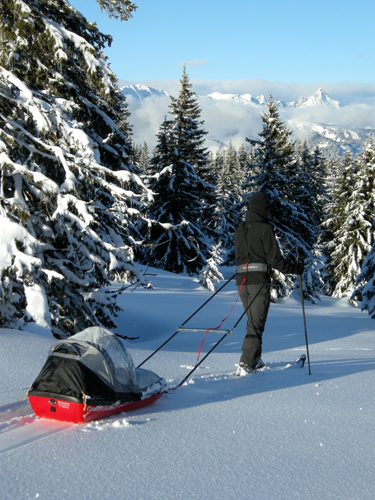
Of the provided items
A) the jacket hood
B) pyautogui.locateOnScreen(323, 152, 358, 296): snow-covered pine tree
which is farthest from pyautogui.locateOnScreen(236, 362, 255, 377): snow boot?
pyautogui.locateOnScreen(323, 152, 358, 296): snow-covered pine tree

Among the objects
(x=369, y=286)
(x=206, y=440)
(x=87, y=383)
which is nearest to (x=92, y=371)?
(x=87, y=383)

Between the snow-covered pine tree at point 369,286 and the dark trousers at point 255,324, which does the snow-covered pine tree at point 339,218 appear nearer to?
the snow-covered pine tree at point 369,286

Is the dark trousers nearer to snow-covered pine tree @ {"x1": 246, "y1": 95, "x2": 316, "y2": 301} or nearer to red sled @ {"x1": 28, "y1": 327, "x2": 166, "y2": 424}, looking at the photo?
red sled @ {"x1": 28, "y1": 327, "x2": 166, "y2": 424}

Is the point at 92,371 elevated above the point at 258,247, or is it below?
A: below

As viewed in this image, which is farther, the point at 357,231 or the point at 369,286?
the point at 357,231

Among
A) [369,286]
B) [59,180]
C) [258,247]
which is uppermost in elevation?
[59,180]

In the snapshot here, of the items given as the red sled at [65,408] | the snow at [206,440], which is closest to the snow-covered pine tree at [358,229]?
the snow at [206,440]

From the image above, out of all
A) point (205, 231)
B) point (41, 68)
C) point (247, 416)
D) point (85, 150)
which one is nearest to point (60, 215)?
point (85, 150)

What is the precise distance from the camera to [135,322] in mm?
10688

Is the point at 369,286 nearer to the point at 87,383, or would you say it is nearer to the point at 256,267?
the point at 256,267

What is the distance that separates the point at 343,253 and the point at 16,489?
102 feet

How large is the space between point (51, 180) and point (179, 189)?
815 inches

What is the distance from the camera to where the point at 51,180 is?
6258 mm

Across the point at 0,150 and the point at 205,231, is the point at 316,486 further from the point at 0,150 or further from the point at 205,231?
the point at 205,231
